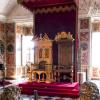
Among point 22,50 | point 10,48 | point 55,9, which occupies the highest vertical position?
point 55,9

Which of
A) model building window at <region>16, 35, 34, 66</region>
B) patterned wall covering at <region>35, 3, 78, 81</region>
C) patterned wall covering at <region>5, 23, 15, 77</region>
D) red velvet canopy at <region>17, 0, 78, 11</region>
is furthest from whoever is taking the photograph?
model building window at <region>16, 35, 34, 66</region>

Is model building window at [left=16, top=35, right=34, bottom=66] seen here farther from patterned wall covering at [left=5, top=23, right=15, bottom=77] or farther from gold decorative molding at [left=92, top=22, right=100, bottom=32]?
gold decorative molding at [left=92, top=22, right=100, bottom=32]

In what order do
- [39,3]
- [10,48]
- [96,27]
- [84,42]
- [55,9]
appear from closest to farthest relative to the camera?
[39,3], [55,9], [84,42], [96,27], [10,48]

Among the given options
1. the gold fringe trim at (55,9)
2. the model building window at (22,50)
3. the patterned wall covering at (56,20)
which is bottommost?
the model building window at (22,50)

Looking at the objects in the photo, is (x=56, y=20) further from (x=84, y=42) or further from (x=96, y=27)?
(x=96, y=27)

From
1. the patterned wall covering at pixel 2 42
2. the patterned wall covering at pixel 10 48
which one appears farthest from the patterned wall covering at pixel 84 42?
the patterned wall covering at pixel 2 42

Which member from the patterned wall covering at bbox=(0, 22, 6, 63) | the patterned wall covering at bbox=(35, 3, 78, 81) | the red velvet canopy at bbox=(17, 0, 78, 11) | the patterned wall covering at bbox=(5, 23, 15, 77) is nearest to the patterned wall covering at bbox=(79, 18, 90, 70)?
the patterned wall covering at bbox=(35, 3, 78, 81)

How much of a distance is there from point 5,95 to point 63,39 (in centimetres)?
661

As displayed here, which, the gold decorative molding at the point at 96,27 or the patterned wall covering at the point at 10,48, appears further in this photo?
the patterned wall covering at the point at 10,48

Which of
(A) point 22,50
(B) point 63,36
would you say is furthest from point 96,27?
(A) point 22,50

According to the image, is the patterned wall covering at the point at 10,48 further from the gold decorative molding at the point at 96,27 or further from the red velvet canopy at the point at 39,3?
the gold decorative molding at the point at 96,27

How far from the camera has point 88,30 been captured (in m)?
12.2

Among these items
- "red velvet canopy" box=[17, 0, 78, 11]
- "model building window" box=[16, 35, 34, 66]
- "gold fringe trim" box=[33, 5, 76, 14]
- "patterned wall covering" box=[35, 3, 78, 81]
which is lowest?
"model building window" box=[16, 35, 34, 66]

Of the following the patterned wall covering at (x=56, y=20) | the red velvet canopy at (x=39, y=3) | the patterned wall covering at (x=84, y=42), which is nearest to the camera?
the red velvet canopy at (x=39, y=3)
